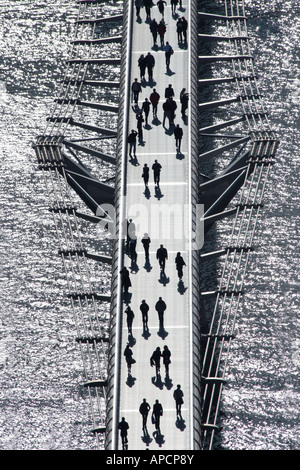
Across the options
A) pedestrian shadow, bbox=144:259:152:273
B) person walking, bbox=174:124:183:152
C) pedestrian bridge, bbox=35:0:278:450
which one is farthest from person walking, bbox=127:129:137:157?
pedestrian shadow, bbox=144:259:152:273

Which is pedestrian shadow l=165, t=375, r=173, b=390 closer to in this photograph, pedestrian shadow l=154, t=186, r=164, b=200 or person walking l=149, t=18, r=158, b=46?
pedestrian shadow l=154, t=186, r=164, b=200

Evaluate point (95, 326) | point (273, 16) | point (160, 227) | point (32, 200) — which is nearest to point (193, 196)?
point (160, 227)

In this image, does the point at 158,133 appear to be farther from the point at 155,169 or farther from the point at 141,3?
the point at 141,3

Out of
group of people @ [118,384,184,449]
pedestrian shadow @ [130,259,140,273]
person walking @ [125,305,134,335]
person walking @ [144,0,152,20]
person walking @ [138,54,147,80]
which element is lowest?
group of people @ [118,384,184,449]

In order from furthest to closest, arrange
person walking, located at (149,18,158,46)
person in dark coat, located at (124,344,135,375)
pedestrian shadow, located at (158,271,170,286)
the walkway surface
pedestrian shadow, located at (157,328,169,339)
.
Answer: person walking, located at (149,18,158,46) → pedestrian shadow, located at (158,271,170,286) → pedestrian shadow, located at (157,328,169,339) → person in dark coat, located at (124,344,135,375) → the walkway surface

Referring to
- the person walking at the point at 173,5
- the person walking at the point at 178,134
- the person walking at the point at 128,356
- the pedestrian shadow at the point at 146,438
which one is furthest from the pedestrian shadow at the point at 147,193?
the person walking at the point at 173,5
